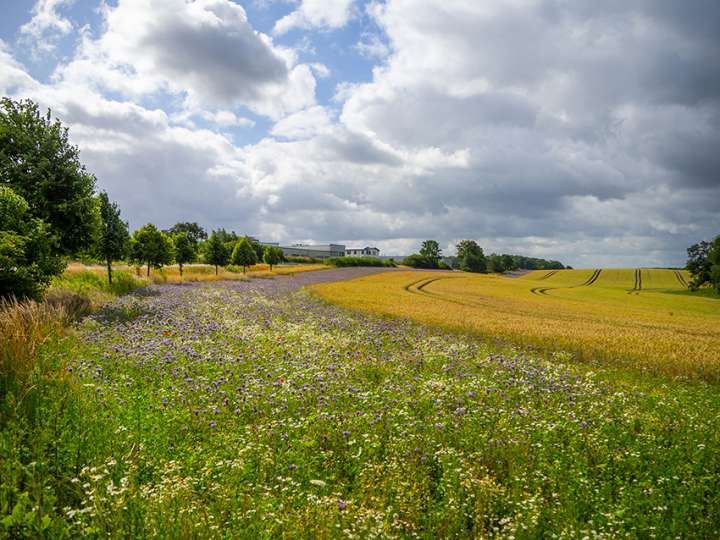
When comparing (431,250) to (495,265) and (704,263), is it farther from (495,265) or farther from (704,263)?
(704,263)

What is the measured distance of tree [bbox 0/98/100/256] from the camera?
67.2 feet

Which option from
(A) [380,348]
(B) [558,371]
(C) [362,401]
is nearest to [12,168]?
(A) [380,348]

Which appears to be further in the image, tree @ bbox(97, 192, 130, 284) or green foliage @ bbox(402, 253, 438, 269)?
green foliage @ bbox(402, 253, 438, 269)

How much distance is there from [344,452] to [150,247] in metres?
48.5

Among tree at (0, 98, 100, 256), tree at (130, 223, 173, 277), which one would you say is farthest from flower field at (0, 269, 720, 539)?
tree at (130, 223, 173, 277)

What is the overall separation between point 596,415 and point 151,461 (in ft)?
27.6

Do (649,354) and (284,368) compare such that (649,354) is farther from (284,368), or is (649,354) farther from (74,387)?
(74,387)

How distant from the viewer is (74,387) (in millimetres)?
7188

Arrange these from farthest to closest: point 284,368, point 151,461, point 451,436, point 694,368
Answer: point 694,368
point 284,368
point 451,436
point 151,461

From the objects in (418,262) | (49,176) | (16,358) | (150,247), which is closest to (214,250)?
(150,247)

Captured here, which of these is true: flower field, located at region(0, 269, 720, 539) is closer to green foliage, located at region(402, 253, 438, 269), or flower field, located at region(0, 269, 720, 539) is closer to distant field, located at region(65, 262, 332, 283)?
distant field, located at region(65, 262, 332, 283)

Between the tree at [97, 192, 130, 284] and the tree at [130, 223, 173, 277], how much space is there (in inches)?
396

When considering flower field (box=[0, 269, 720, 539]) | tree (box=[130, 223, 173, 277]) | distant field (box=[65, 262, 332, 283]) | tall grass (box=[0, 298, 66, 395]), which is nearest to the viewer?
flower field (box=[0, 269, 720, 539])

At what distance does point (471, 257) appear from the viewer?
149m
